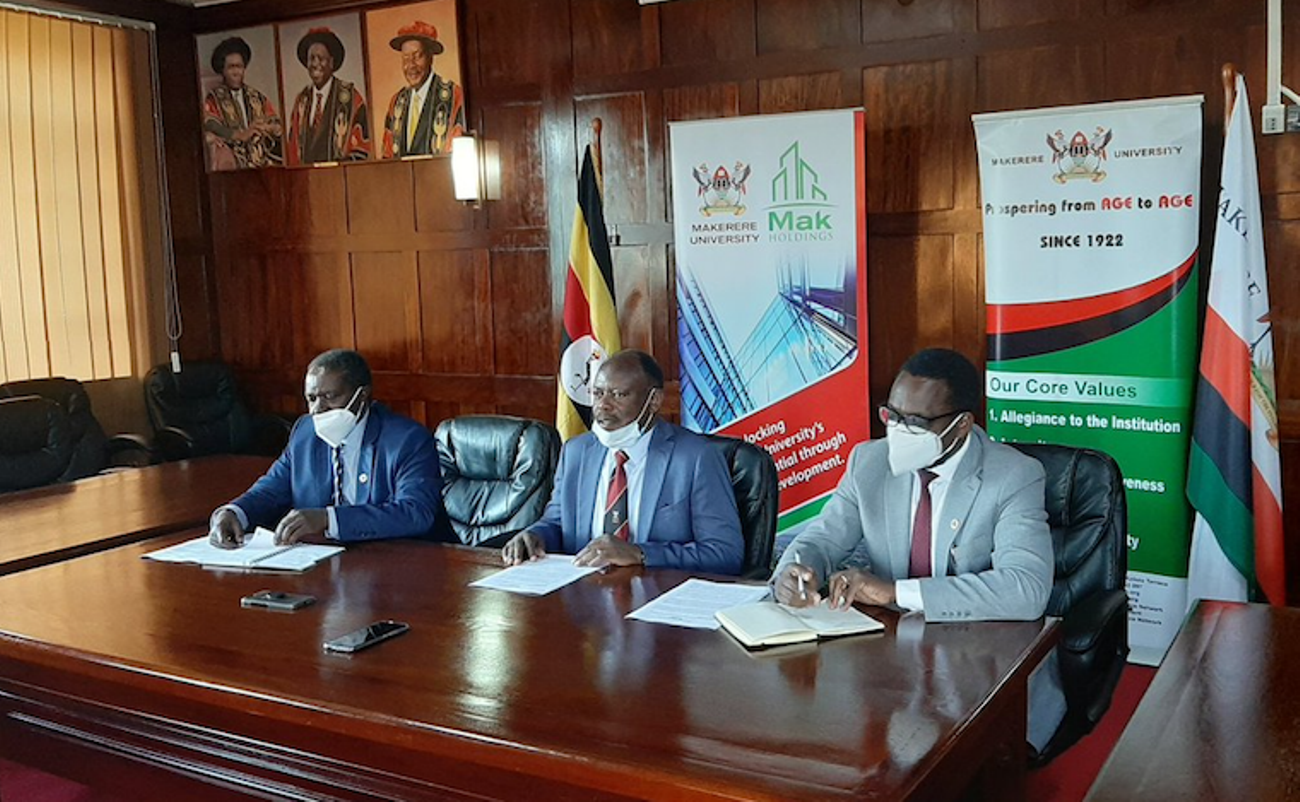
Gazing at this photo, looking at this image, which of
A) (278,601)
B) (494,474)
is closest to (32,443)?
(494,474)

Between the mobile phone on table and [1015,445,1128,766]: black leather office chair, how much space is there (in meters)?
1.52

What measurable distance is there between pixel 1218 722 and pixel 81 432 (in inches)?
193

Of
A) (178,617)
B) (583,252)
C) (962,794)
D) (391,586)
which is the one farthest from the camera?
(583,252)

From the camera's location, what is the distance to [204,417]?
6.20 m

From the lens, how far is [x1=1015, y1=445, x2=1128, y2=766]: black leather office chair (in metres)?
2.46

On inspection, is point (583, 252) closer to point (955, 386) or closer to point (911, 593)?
point (955, 386)

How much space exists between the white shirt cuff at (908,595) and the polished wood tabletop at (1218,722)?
1.40 feet

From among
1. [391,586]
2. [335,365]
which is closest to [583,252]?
[335,365]

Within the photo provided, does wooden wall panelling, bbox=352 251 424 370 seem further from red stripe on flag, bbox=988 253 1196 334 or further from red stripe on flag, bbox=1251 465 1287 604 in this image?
red stripe on flag, bbox=1251 465 1287 604

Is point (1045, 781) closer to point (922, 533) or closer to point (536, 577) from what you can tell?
point (922, 533)

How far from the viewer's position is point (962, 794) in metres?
1.82

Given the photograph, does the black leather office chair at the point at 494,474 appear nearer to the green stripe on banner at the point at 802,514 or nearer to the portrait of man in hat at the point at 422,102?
the green stripe on banner at the point at 802,514

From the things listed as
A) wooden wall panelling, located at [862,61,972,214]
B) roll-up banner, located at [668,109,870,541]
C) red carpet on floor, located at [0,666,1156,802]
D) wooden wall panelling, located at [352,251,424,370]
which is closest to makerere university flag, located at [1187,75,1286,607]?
red carpet on floor, located at [0,666,1156,802]

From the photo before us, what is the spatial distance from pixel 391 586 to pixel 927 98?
9.50 feet
